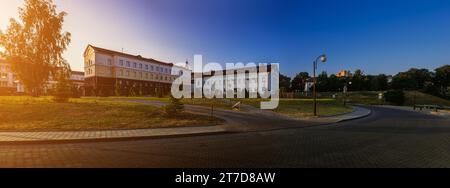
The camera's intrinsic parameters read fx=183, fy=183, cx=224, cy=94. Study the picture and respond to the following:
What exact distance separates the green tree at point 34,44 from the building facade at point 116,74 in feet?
77.1

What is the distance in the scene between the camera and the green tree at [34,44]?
22.4m

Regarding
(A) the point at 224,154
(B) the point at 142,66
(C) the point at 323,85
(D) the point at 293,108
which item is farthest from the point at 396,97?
(B) the point at 142,66

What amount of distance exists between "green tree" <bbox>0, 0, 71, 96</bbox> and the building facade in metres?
23.5

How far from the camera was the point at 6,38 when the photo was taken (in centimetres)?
2242

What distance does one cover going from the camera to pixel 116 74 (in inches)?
2131

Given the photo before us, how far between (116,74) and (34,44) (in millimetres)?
31472

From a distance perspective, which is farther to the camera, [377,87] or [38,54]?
[377,87]

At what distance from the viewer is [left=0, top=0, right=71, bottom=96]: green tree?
2240 cm

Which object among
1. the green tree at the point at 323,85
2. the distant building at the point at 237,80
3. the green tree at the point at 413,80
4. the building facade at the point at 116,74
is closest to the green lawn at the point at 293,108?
the distant building at the point at 237,80

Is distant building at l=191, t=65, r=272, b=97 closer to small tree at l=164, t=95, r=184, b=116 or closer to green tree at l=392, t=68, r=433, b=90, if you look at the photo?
small tree at l=164, t=95, r=184, b=116
